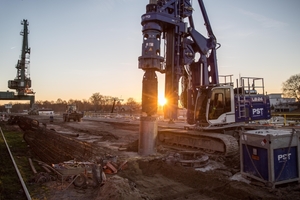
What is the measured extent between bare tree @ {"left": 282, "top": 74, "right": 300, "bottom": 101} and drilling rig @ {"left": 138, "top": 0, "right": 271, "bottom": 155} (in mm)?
72432

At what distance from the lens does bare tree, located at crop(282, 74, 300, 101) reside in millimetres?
73438

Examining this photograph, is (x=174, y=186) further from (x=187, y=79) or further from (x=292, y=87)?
(x=292, y=87)

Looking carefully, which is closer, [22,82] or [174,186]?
[174,186]

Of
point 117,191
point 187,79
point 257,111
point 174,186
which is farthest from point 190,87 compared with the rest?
point 117,191

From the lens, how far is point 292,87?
244 feet

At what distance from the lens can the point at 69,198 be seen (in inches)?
245

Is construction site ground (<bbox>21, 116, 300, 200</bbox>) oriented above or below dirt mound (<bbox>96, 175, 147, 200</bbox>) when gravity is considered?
below

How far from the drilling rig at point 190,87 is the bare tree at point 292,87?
72.4 metres

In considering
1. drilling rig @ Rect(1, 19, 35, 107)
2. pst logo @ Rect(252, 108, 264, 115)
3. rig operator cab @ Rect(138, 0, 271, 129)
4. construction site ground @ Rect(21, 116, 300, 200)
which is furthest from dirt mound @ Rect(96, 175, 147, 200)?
drilling rig @ Rect(1, 19, 35, 107)

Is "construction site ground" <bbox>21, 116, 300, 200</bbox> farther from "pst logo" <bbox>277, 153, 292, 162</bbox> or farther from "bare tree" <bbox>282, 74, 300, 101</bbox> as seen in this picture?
"bare tree" <bbox>282, 74, 300, 101</bbox>

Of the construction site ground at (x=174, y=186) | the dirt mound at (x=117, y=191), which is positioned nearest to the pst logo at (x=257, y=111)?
the construction site ground at (x=174, y=186)

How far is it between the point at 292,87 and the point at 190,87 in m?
73.9

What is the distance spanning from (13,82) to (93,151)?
53788 millimetres

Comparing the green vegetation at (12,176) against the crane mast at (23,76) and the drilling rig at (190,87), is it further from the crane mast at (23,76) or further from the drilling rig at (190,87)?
the crane mast at (23,76)
